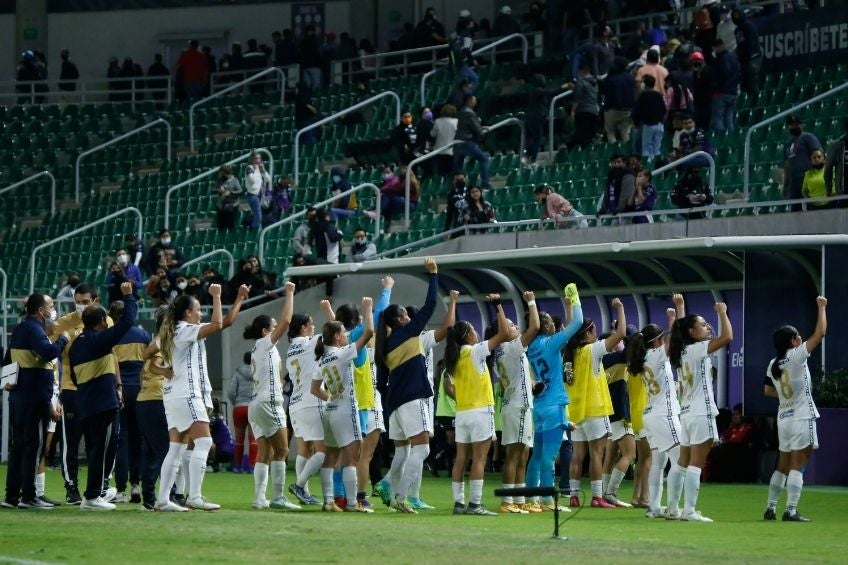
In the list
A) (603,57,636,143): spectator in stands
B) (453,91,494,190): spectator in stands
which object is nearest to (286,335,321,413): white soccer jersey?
(603,57,636,143): spectator in stands

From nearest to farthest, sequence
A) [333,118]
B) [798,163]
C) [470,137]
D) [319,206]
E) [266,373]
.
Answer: [266,373], [798,163], [319,206], [470,137], [333,118]

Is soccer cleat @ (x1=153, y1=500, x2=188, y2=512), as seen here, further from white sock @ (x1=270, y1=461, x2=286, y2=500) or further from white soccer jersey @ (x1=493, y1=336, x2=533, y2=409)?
white soccer jersey @ (x1=493, y1=336, x2=533, y2=409)

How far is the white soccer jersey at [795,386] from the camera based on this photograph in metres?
15.8

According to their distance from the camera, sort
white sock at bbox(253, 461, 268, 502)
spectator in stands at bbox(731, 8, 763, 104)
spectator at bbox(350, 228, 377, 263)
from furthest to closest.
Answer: spectator in stands at bbox(731, 8, 763, 104)
spectator at bbox(350, 228, 377, 263)
white sock at bbox(253, 461, 268, 502)

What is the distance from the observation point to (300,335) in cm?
1672

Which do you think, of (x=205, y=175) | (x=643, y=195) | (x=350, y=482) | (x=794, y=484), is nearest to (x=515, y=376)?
(x=350, y=482)

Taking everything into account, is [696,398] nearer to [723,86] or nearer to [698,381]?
[698,381]

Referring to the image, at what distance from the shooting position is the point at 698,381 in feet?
50.8

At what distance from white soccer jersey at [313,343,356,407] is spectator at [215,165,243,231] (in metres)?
16.4

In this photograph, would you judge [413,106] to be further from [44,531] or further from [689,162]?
[44,531]

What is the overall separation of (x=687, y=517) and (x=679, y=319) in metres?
1.70

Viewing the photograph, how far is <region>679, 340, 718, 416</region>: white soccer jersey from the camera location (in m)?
15.5

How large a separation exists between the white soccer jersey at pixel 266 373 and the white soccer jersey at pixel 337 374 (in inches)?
25.4

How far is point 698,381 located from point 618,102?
522 inches
